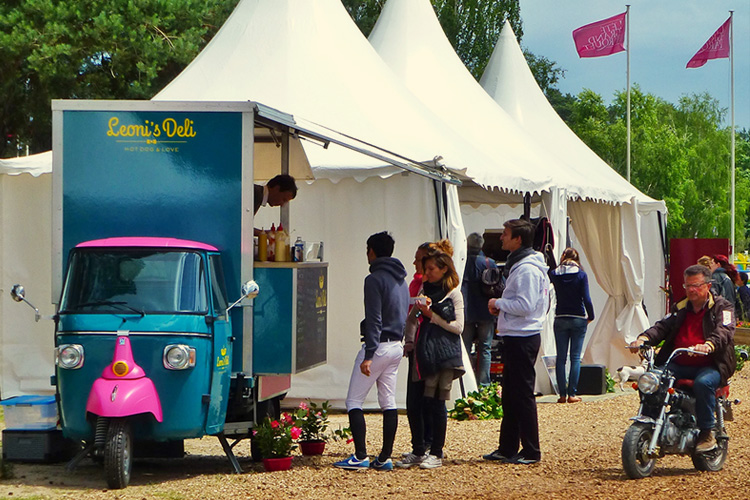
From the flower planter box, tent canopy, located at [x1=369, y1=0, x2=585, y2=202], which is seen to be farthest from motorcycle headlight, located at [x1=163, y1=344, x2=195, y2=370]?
the flower planter box

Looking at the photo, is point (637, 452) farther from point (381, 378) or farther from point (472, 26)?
point (472, 26)

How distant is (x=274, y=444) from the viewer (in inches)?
314

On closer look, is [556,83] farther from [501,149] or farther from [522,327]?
[522,327]

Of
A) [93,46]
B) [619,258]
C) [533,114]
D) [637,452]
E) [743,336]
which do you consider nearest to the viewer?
[637,452]

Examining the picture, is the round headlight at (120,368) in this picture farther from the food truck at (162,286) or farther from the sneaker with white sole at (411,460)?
the sneaker with white sole at (411,460)

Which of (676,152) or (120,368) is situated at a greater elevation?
(676,152)

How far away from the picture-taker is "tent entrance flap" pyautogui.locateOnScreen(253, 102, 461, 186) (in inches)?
315

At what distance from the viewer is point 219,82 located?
1262cm

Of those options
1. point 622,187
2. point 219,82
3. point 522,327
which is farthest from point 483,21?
point 522,327

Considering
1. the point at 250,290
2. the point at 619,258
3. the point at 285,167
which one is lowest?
the point at 250,290

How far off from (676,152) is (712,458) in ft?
175

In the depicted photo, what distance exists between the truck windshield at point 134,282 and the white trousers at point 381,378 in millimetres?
1268

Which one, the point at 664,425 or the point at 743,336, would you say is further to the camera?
the point at 743,336

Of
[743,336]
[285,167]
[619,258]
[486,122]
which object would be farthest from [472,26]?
[285,167]
